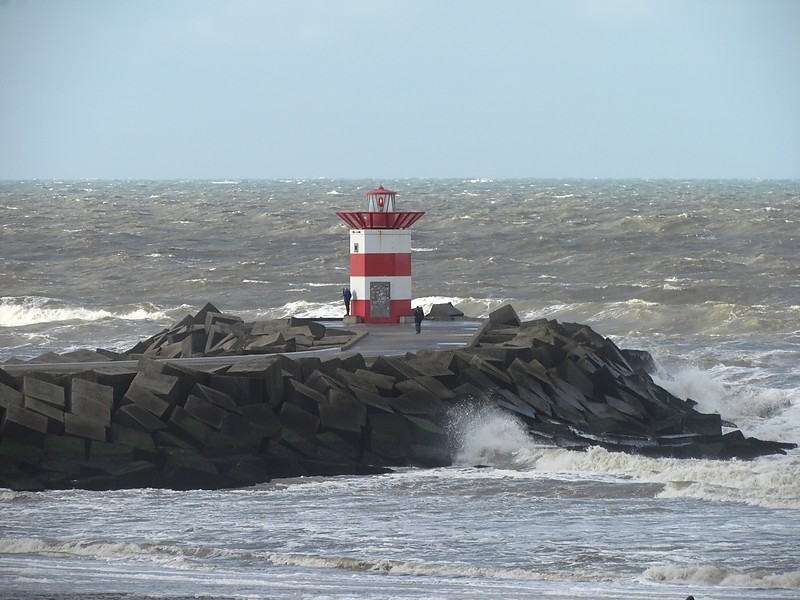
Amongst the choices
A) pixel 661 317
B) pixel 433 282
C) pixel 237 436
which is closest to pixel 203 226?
pixel 433 282

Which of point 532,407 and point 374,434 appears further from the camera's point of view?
point 532,407

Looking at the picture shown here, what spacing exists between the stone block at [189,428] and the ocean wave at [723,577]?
199 inches

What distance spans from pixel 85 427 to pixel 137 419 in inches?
19.1

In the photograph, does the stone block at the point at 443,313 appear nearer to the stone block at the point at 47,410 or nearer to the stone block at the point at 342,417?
the stone block at the point at 342,417

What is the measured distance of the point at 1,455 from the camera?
1302cm

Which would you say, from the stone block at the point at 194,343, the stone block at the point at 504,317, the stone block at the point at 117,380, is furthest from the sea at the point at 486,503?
the stone block at the point at 194,343

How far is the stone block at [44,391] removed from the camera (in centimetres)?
1369

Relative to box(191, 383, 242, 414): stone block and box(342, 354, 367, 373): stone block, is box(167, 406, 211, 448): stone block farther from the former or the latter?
box(342, 354, 367, 373): stone block

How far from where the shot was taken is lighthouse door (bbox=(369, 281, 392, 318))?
66.4 feet

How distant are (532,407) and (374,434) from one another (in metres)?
→ 2.21

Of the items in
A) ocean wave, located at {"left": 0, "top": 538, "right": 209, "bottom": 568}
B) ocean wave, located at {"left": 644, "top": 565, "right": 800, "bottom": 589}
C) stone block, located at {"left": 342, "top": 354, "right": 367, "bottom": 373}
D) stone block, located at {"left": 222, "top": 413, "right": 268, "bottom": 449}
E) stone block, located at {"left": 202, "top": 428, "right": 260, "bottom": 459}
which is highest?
stone block, located at {"left": 342, "top": 354, "right": 367, "bottom": 373}

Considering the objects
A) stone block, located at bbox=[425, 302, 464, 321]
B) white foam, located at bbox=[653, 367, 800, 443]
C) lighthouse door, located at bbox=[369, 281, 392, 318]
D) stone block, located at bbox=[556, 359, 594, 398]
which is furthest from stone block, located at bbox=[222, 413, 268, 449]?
stone block, located at bbox=[425, 302, 464, 321]

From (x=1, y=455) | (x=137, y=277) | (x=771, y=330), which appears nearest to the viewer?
(x=1, y=455)

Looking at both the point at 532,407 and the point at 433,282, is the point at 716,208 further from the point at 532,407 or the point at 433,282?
the point at 532,407
